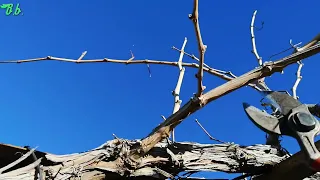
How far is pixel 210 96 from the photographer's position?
55.0 inches

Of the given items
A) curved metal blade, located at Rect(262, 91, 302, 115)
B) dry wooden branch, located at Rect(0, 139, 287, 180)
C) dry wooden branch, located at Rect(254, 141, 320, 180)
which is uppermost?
curved metal blade, located at Rect(262, 91, 302, 115)

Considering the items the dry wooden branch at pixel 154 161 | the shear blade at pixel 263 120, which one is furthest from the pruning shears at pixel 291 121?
the dry wooden branch at pixel 154 161

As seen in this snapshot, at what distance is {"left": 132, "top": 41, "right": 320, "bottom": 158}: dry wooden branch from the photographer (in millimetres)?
1386

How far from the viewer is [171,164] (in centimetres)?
143

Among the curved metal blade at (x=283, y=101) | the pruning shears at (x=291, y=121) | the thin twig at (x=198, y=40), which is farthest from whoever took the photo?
the curved metal blade at (x=283, y=101)

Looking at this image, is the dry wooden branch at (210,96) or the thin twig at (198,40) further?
the dry wooden branch at (210,96)

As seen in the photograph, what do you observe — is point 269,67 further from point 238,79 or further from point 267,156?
point 267,156

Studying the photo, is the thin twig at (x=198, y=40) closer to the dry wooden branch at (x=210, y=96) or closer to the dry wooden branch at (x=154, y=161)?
the dry wooden branch at (x=210, y=96)

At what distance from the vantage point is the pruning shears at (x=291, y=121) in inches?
51.7

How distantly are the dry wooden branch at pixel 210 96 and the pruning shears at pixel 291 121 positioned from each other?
0.27ft

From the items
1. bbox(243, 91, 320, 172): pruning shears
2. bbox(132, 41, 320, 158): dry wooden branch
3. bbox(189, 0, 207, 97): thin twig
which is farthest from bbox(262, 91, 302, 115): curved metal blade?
bbox(189, 0, 207, 97): thin twig

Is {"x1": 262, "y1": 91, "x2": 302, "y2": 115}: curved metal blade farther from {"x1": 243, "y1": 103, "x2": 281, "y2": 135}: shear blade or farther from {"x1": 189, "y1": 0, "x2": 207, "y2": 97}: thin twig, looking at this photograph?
{"x1": 189, "y1": 0, "x2": 207, "y2": 97}: thin twig

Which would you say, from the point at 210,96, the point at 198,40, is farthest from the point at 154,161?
the point at 198,40

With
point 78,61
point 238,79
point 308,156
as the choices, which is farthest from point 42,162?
point 308,156
